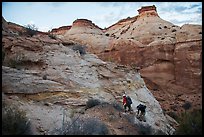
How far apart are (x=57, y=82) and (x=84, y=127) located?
357cm

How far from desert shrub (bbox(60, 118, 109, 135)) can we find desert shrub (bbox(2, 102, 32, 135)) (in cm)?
125

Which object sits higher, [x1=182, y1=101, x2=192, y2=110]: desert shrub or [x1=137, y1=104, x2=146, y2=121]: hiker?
[x1=137, y1=104, x2=146, y2=121]: hiker

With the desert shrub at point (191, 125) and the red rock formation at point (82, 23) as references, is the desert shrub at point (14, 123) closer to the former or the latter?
the desert shrub at point (191, 125)

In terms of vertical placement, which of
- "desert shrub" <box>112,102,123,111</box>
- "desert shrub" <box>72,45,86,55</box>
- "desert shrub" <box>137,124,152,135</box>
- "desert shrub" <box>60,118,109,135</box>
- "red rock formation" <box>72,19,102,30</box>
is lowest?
"desert shrub" <box>137,124,152,135</box>

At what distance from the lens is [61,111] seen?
11188mm

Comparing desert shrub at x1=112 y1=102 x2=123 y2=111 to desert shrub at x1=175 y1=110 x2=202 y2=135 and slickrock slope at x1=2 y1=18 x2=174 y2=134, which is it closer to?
slickrock slope at x1=2 y1=18 x2=174 y2=134

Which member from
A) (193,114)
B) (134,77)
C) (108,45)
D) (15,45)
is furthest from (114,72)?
(108,45)

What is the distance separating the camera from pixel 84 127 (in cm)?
1004

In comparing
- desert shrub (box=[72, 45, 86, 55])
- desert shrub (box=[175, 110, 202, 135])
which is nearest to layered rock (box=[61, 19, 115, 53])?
desert shrub (box=[72, 45, 86, 55])

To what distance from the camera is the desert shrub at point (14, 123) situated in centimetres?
891

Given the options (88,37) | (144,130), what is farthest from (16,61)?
(88,37)

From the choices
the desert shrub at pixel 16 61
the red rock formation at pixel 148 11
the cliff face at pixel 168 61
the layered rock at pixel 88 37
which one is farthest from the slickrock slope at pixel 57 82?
the red rock formation at pixel 148 11

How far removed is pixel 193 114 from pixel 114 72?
6755 mm

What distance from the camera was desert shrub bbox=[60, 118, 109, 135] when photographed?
32.0 feet
